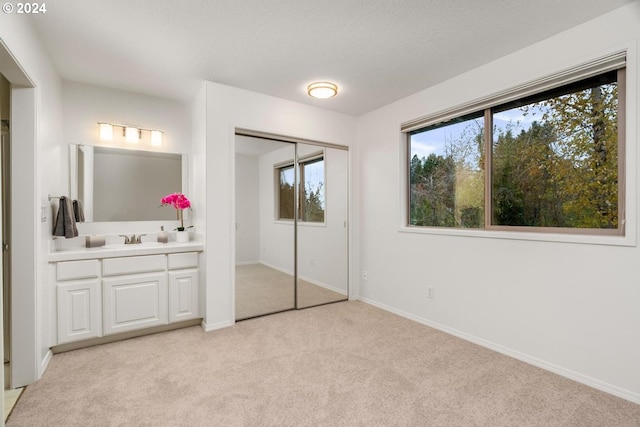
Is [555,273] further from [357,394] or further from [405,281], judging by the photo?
[357,394]

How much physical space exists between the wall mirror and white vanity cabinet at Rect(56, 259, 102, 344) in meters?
0.72

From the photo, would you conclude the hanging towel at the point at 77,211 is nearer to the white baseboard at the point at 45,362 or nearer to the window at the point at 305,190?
the white baseboard at the point at 45,362

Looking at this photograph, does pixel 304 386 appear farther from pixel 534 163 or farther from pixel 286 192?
pixel 534 163

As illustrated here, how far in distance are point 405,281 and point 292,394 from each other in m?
1.93

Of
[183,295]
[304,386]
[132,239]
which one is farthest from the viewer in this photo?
[132,239]

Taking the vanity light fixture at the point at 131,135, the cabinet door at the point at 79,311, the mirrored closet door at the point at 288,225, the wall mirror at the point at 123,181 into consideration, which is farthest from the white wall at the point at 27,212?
the mirrored closet door at the point at 288,225

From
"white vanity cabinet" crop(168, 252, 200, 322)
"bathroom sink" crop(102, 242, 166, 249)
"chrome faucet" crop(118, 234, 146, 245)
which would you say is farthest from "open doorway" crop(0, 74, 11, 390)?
"white vanity cabinet" crop(168, 252, 200, 322)

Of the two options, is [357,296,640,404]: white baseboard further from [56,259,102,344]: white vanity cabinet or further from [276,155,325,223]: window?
[56,259,102,344]: white vanity cabinet

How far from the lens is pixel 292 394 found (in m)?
2.05

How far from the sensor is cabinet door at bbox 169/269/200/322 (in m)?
3.12

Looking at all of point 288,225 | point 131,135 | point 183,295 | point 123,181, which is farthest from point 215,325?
point 131,135

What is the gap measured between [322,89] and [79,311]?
9.80ft

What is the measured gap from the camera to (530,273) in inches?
98.4

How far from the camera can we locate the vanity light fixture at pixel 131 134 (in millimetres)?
3275
